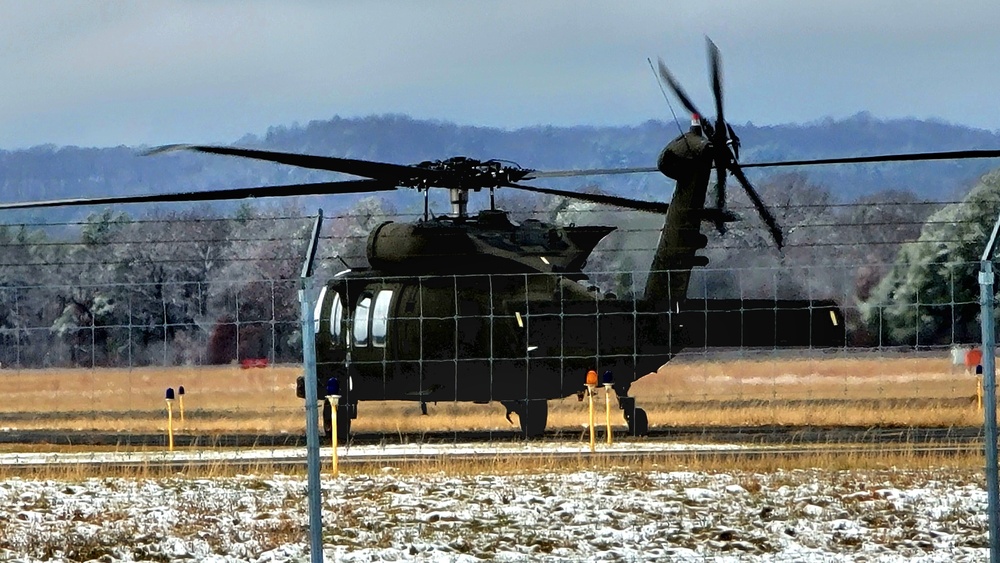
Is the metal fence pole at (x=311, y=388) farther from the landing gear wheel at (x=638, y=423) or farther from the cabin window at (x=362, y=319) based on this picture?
the landing gear wheel at (x=638, y=423)

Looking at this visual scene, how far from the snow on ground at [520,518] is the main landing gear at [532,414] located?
25.1ft

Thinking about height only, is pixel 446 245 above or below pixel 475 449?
above

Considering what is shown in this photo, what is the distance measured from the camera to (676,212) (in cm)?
2259

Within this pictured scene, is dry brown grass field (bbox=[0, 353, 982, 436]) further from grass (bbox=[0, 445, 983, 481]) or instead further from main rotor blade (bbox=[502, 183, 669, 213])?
grass (bbox=[0, 445, 983, 481])

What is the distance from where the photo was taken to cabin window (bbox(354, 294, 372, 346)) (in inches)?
965

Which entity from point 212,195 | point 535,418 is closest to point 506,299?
point 535,418

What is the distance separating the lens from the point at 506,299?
23.8 meters

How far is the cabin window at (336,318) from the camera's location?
24812mm

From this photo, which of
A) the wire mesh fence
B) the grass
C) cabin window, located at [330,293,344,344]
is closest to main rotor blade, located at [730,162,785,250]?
the wire mesh fence

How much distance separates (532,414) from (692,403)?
3.15 metres

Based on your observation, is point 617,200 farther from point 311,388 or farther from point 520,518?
point 311,388

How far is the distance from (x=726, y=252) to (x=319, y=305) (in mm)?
19058

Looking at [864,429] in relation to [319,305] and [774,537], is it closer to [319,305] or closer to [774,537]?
[319,305]

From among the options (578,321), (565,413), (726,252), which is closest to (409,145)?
(726,252)
